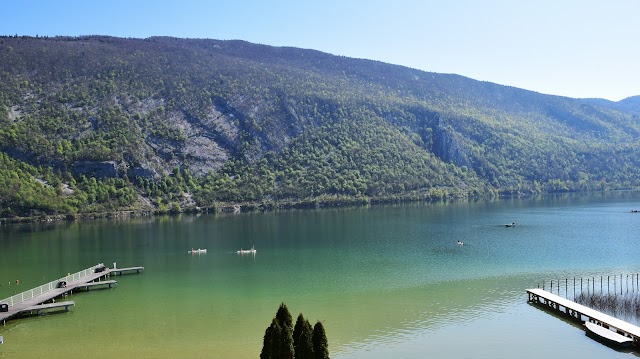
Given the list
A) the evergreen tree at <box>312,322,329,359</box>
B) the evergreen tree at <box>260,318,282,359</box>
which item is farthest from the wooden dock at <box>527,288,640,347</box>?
the evergreen tree at <box>260,318,282,359</box>

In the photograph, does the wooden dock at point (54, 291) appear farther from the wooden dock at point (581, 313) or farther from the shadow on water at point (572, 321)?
the wooden dock at point (581, 313)

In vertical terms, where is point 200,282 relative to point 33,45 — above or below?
below

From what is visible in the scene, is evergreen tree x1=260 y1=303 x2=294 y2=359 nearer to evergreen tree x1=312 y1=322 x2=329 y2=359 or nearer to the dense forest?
evergreen tree x1=312 y1=322 x2=329 y2=359

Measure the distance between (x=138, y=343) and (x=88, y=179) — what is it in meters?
120

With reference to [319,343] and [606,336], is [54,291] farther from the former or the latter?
[606,336]

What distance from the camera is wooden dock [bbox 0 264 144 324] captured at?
1483 inches

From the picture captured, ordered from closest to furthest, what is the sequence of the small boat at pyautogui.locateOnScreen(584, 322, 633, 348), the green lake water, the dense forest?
the small boat at pyautogui.locateOnScreen(584, 322, 633, 348), the green lake water, the dense forest

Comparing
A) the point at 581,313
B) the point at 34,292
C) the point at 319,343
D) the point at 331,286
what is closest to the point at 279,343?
the point at 319,343

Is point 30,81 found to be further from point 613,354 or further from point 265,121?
point 613,354

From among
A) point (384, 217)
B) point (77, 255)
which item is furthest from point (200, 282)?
point (384, 217)

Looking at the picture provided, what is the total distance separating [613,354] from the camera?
93.5ft

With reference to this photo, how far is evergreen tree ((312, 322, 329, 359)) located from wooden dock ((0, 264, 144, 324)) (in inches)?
910

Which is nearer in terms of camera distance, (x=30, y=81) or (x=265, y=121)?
(x=30, y=81)

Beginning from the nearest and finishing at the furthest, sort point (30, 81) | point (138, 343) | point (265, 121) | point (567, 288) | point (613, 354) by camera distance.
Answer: point (613, 354) < point (138, 343) < point (567, 288) < point (30, 81) < point (265, 121)
